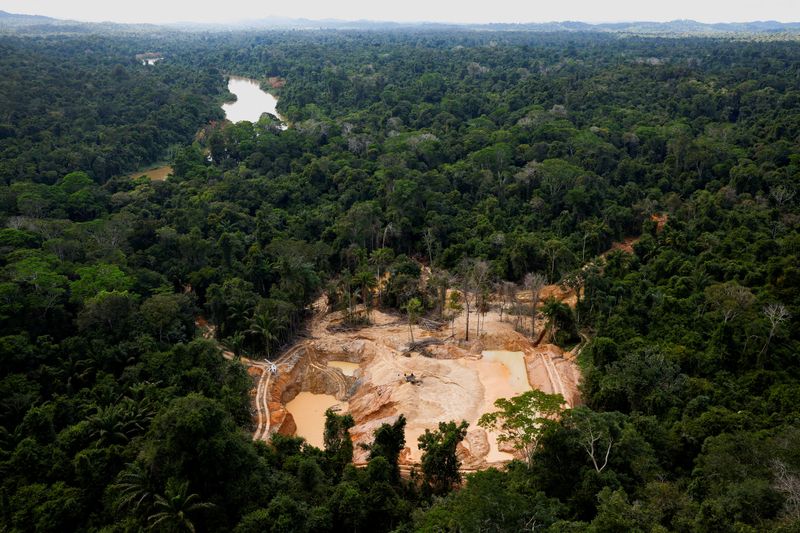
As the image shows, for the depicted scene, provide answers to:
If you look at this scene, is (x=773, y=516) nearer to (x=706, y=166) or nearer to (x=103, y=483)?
(x=103, y=483)

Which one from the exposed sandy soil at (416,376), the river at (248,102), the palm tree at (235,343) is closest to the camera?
the exposed sandy soil at (416,376)

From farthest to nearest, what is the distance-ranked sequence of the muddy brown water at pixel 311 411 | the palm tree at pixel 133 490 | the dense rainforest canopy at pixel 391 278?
the muddy brown water at pixel 311 411 → the dense rainforest canopy at pixel 391 278 → the palm tree at pixel 133 490

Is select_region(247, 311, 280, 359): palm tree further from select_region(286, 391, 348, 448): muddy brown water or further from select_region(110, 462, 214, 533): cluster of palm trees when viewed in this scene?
select_region(110, 462, 214, 533): cluster of palm trees

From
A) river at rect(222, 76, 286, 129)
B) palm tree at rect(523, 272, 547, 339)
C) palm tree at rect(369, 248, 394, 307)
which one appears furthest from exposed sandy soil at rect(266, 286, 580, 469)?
river at rect(222, 76, 286, 129)

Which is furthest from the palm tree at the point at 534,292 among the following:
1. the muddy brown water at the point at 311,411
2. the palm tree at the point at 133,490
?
the palm tree at the point at 133,490

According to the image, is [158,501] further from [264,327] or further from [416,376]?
[416,376]

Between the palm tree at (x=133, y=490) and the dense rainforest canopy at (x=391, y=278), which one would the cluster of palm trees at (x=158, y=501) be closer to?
the palm tree at (x=133, y=490)

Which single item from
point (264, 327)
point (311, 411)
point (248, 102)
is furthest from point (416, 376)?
point (248, 102)
